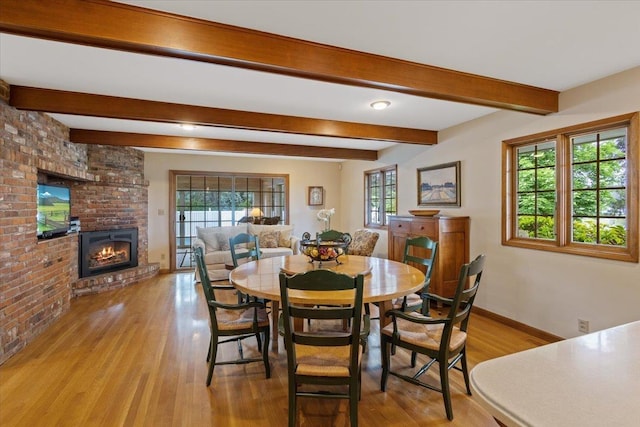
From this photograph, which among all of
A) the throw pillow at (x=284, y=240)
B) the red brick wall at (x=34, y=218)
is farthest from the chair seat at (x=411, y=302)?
the throw pillow at (x=284, y=240)

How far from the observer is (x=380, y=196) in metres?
6.08

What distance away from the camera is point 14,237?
285 cm

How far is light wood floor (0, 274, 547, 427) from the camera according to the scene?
6.49 feet

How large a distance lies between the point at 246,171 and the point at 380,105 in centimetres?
414

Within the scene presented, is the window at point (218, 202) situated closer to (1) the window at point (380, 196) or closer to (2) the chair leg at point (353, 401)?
(1) the window at point (380, 196)

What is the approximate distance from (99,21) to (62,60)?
0.95m

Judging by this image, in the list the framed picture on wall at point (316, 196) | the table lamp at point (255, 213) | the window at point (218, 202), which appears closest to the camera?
the window at point (218, 202)

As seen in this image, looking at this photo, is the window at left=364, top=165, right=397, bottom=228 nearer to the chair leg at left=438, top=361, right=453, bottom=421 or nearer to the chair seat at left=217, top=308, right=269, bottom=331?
the chair seat at left=217, top=308, right=269, bottom=331

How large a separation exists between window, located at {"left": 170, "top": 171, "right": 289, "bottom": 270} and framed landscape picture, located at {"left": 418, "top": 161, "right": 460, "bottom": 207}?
325 cm

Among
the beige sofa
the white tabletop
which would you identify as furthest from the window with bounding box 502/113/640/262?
the beige sofa

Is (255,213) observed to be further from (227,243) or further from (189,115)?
(189,115)

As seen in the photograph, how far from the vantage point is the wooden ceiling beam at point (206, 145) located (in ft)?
14.1

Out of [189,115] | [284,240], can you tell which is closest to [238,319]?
[189,115]

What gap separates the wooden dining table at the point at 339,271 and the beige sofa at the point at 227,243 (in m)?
2.40
